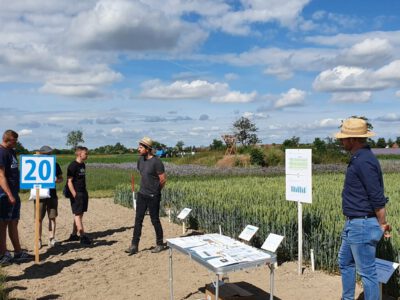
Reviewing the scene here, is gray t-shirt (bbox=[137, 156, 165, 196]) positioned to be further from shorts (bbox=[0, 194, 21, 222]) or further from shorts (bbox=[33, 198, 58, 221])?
shorts (bbox=[0, 194, 21, 222])

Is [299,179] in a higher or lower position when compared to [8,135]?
lower

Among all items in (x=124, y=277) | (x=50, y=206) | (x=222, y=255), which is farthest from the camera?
(x=50, y=206)

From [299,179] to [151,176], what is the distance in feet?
8.49

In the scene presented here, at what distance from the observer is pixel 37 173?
23.4 ft

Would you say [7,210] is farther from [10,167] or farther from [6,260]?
[6,260]

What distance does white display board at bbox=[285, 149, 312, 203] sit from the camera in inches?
243

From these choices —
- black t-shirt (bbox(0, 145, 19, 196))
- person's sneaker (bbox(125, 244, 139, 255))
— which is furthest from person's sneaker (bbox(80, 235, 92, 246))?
black t-shirt (bbox(0, 145, 19, 196))

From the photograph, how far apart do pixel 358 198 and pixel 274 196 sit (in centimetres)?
650

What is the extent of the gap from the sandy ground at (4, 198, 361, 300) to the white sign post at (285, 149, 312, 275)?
684 millimetres

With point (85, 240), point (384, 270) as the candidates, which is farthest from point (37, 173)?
point (384, 270)

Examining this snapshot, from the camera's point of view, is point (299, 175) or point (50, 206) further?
point (50, 206)

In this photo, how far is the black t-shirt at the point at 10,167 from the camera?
6.57 meters

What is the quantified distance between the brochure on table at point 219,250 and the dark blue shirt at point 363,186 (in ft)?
3.11

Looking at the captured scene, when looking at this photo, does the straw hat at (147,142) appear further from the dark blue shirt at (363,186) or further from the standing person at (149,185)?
the dark blue shirt at (363,186)
